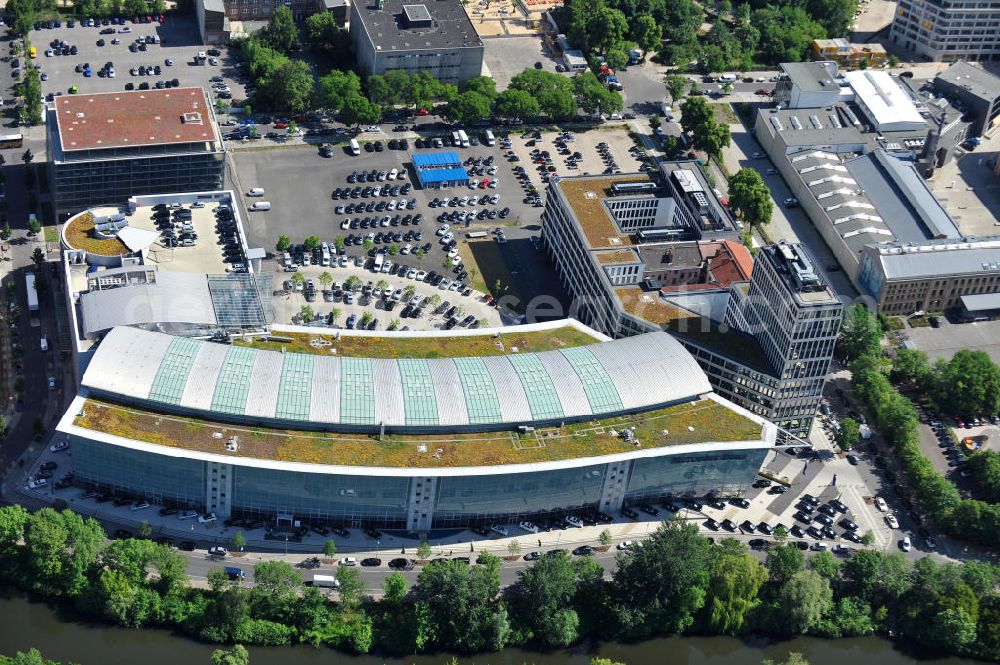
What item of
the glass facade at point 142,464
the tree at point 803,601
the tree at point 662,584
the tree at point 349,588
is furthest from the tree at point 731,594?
the glass facade at point 142,464

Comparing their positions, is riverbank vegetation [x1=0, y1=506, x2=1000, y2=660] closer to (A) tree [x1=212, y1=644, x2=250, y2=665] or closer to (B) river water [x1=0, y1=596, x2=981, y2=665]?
(B) river water [x1=0, y1=596, x2=981, y2=665]

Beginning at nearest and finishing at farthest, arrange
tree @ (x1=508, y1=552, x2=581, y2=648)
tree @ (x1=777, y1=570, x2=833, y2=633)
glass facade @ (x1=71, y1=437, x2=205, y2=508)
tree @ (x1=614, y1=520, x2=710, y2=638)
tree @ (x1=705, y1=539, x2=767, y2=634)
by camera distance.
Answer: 1. tree @ (x1=508, y1=552, x2=581, y2=648)
2. tree @ (x1=614, y1=520, x2=710, y2=638)
3. tree @ (x1=777, y1=570, x2=833, y2=633)
4. glass facade @ (x1=71, y1=437, x2=205, y2=508)
5. tree @ (x1=705, y1=539, x2=767, y2=634)

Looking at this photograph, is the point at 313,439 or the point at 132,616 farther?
the point at 313,439

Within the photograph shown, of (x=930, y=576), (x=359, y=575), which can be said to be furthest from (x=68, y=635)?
(x=930, y=576)

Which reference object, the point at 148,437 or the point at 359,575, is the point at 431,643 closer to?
the point at 359,575

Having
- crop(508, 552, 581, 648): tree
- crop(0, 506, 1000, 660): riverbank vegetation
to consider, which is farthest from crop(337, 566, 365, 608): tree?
crop(508, 552, 581, 648): tree

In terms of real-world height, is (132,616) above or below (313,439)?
below
